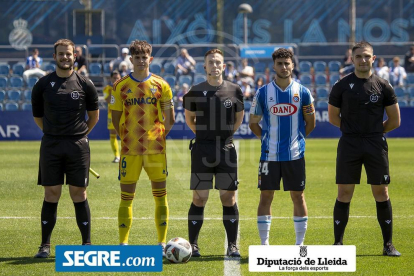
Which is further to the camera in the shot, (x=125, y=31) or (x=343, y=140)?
(x=125, y=31)

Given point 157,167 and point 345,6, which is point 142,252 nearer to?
point 157,167

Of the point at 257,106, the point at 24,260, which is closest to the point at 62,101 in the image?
the point at 24,260

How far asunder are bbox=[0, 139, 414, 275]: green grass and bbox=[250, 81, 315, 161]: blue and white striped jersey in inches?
45.4

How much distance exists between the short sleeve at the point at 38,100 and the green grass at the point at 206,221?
4.83ft

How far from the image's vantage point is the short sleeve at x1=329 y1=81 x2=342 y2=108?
7280mm

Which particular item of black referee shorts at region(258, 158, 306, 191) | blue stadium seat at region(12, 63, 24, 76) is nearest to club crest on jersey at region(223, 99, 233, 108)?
black referee shorts at region(258, 158, 306, 191)

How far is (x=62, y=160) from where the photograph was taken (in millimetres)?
7262

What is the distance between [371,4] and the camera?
115ft

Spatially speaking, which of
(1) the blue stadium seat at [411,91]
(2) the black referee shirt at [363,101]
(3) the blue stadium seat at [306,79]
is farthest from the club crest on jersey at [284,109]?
(1) the blue stadium seat at [411,91]

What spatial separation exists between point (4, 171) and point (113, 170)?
240 centimetres

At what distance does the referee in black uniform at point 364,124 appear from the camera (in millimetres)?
7191

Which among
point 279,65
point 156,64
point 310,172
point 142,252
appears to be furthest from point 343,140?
point 156,64

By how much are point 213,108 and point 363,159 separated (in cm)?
164

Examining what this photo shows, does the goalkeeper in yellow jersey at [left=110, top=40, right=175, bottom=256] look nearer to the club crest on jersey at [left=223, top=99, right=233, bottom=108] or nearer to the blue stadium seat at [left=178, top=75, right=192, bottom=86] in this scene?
the club crest on jersey at [left=223, top=99, right=233, bottom=108]
